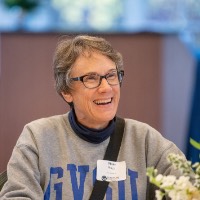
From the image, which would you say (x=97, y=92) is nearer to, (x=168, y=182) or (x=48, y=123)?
(x=48, y=123)

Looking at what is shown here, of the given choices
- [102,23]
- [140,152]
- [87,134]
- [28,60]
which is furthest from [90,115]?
[102,23]

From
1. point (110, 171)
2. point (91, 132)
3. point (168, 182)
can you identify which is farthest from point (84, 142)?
point (168, 182)

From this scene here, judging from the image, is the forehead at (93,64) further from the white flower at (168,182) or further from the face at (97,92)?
the white flower at (168,182)

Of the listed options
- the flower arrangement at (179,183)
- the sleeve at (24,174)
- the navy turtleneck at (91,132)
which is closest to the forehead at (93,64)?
the navy turtleneck at (91,132)

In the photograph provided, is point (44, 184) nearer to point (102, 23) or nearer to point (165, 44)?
point (165, 44)

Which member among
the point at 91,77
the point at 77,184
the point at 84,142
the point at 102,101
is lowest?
the point at 77,184

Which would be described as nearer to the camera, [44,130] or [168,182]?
[168,182]

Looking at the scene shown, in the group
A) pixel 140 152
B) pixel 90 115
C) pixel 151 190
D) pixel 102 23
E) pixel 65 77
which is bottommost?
pixel 151 190

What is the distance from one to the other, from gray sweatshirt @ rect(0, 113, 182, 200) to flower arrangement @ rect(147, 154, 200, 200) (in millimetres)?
631

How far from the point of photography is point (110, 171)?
6.79 feet

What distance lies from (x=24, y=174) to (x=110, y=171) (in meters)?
0.36

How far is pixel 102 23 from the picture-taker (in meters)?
5.08

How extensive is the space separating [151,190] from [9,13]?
11.2ft

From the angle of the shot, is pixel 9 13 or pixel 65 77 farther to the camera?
pixel 9 13
